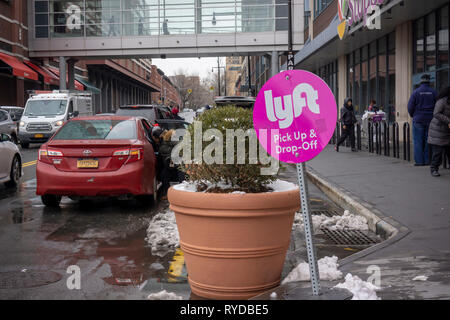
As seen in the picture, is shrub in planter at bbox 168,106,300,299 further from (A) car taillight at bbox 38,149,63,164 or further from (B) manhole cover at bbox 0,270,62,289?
(A) car taillight at bbox 38,149,63,164

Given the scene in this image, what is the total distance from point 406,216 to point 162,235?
3.34 meters

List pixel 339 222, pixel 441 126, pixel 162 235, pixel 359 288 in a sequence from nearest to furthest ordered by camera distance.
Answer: pixel 359 288, pixel 162 235, pixel 339 222, pixel 441 126

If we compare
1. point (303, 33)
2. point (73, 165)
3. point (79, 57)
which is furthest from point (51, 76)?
point (73, 165)

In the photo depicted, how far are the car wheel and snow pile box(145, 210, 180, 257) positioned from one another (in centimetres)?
227

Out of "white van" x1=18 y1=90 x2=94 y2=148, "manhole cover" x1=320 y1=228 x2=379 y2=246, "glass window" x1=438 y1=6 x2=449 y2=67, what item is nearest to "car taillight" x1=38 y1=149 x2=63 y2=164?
"manhole cover" x1=320 y1=228 x2=379 y2=246

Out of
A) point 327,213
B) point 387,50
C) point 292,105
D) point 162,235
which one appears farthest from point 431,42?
point 292,105

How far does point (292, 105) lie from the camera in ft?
14.9

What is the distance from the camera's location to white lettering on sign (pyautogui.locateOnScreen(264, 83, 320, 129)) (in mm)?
4459

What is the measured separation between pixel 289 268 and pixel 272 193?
146 centimetres

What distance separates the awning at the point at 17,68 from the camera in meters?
34.9

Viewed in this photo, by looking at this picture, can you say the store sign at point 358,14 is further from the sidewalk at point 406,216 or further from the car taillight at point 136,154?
the car taillight at point 136,154

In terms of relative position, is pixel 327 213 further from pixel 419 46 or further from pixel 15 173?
pixel 419 46

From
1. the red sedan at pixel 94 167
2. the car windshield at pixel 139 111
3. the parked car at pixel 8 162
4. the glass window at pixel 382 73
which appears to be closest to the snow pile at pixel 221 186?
the red sedan at pixel 94 167

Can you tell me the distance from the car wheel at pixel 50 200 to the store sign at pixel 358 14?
11.9 metres
